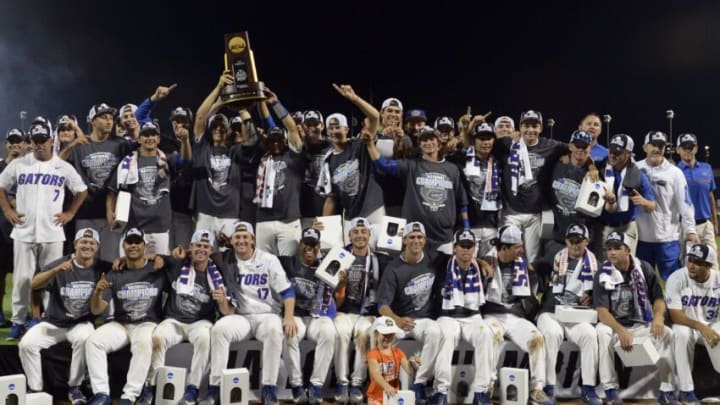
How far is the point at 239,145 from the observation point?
307 inches

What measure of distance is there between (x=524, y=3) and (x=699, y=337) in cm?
1772

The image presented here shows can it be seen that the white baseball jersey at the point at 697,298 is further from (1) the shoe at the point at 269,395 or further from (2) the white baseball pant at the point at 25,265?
(2) the white baseball pant at the point at 25,265

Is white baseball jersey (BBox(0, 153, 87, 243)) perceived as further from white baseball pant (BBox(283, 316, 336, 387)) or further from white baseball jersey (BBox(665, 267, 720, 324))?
white baseball jersey (BBox(665, 267, 720, 324))

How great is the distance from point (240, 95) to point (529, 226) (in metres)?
3.42

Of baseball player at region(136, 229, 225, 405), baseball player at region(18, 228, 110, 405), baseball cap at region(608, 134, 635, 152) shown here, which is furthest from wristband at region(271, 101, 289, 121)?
baseball cap at region(608, 134, 635, 152)

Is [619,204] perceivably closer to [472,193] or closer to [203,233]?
[472,193]

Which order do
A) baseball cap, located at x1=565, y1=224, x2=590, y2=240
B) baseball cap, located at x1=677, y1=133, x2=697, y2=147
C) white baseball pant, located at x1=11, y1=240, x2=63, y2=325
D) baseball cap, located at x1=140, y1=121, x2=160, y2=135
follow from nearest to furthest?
1. baseball cap, located at x1=565, y1=224, x2=590, y2=240
2. white baseball pant, located at x1=11, y1=240, x2=63, y2=325
3. baseball cap, located at x1=140, y1=121, x2=160, y2=135
4. baseball cap, located at x1=677, y1=133, x2=697, y2=147

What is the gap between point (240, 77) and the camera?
7602 mm

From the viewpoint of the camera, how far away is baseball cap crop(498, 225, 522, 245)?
696 cm

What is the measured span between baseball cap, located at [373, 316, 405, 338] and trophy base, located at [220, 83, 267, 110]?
279 cm

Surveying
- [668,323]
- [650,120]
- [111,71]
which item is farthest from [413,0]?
[668,323]

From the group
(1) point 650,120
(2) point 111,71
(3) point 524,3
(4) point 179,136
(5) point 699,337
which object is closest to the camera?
(5) point 699,337

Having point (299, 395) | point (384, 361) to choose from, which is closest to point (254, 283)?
point (299, 395)

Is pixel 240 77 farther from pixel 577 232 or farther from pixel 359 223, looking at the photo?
pixel 577 232
